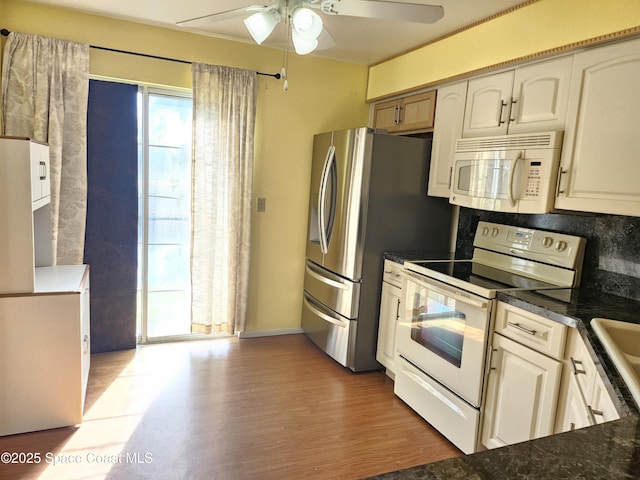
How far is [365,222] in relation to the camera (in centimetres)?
311

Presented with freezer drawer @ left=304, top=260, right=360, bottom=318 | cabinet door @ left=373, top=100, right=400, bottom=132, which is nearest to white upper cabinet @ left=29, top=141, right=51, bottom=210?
freezer drawer @ left=304, top=260, right=360, bottom=318

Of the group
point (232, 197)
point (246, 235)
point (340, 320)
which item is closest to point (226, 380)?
point (340, 320)

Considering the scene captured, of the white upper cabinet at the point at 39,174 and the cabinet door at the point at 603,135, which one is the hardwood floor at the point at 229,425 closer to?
the white upper cabinet at the point at 39,174

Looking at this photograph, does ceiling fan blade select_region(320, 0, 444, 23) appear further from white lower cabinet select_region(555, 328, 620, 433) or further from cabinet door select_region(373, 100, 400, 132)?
cabinet door select_region(373, 100, 400, 132)

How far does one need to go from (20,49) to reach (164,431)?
8.65 feet

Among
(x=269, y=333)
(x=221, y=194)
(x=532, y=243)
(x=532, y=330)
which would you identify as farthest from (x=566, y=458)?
(x=269, y=333)

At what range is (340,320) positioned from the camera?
330 cm

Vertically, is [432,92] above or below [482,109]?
above

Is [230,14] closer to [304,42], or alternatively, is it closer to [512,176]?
[304,42]

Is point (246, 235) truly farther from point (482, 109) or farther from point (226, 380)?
point (482, 109)

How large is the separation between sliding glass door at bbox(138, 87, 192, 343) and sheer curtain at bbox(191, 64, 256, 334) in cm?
20

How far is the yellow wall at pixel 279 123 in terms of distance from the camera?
3.32 meters

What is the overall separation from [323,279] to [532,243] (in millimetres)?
1591

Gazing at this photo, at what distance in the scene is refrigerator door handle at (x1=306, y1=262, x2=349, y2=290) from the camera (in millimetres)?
3273
